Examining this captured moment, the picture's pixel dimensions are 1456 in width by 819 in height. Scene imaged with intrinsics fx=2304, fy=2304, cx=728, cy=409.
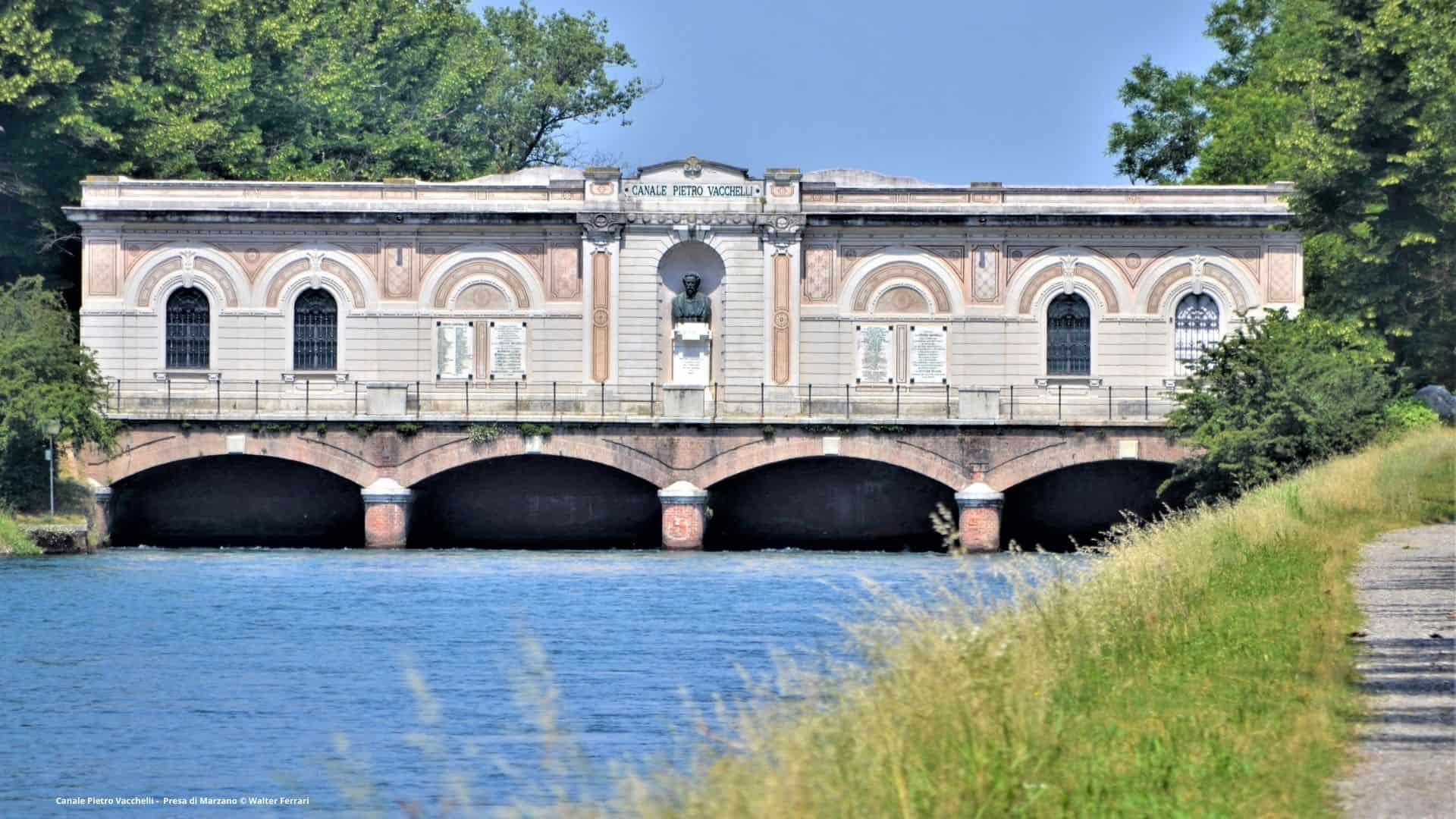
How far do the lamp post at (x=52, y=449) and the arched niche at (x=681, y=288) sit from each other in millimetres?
16845

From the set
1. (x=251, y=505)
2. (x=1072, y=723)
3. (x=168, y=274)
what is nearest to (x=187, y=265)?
(x=168, y=274)

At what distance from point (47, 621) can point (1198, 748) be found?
26227mm

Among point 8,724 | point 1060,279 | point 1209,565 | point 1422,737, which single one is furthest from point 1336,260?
point 1422,737

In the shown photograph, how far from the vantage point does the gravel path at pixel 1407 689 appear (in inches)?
520

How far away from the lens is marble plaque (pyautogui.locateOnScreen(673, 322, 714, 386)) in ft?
207

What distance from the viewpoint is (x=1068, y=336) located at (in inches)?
2496

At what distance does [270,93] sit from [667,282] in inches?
801

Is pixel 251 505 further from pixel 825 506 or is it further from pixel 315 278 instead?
pixel 825 506

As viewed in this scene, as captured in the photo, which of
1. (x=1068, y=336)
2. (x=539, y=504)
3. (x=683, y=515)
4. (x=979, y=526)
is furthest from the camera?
(x=1068, y=336)

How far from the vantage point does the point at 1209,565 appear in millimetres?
26953

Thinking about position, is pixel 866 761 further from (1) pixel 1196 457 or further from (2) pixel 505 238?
(2) pixel 505 238

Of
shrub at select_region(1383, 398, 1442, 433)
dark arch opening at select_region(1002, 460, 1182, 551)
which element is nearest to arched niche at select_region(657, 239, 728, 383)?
dark arch opening at select_region(1002, 460, 1182, 551)

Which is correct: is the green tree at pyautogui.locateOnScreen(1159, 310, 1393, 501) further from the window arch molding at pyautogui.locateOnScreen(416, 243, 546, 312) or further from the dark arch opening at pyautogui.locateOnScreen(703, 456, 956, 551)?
the window arch molding at pyautogui.locateOnScreen(416, 243, 546, 312)

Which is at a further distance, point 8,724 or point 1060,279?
point 1060,279
